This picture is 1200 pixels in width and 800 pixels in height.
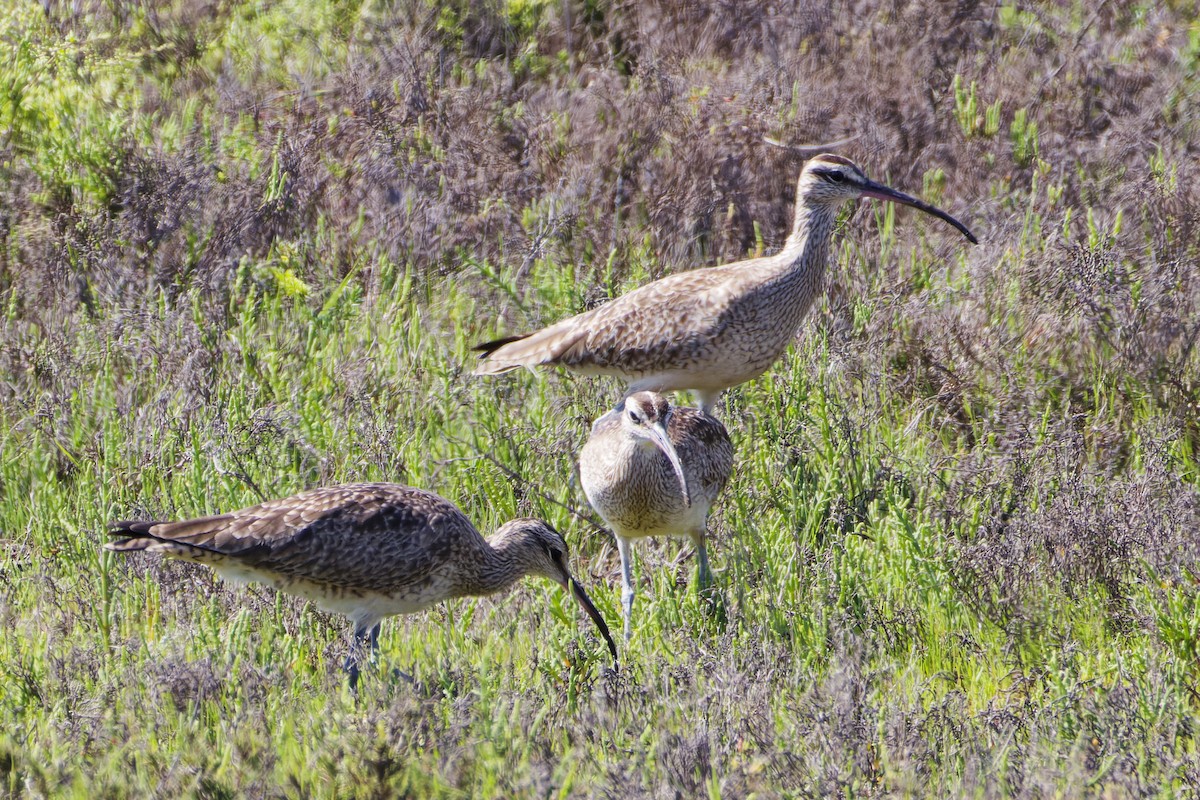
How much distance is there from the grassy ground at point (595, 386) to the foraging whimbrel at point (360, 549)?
202 millimetres

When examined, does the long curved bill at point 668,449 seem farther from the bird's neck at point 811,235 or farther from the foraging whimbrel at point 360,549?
the bird's neck at point 811,235

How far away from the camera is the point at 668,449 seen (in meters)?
6.46

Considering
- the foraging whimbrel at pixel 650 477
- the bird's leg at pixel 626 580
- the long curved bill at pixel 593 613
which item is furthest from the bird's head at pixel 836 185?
the long curved bill at pixel 593 613

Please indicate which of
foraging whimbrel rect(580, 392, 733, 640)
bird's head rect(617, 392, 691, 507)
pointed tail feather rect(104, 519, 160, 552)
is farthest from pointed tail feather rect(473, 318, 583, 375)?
pointed tail feather rect(104, 519, 160, 552)

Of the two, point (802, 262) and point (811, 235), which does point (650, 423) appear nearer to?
point (802, 262)

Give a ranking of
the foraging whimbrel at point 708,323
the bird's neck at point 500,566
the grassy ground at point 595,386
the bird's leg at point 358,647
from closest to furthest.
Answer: the grassy ground at point 595,386 → the bird's leg at point 358,647 → the bird's neck at point 500,566 → the foraging whimbrel at point 708,323

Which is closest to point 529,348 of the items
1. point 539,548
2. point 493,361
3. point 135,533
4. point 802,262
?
point 493,361

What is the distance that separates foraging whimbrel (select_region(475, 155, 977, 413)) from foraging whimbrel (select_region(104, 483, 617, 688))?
165 centimetres

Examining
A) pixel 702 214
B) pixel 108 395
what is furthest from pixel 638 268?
pixel 108 395

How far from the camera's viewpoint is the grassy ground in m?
4.85

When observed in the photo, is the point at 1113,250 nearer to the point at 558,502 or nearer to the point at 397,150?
the point at 558,502

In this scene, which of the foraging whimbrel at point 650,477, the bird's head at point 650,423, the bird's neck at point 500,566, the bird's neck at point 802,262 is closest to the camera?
the bird's neck at point 500,566

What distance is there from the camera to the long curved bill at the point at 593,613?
228 inches

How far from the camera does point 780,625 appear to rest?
6.04m
